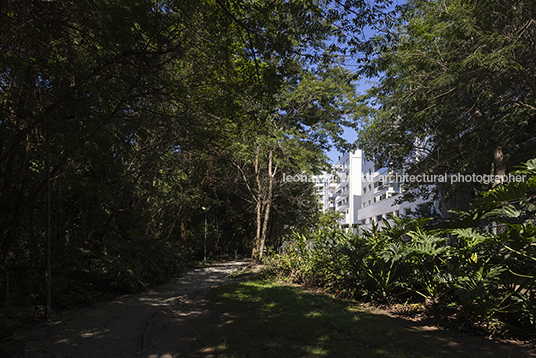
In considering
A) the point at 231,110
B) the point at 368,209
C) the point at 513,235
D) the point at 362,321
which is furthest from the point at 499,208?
the point at 368,209

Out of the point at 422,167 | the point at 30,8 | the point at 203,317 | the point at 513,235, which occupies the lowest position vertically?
the point at 203,317

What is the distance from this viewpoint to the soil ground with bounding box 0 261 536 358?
16.5 ft

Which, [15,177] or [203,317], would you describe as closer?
[203,317]

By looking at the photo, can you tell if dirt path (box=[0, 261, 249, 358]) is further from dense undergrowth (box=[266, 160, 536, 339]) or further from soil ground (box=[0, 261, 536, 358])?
dense undergrowth (box=[266, 160, 536, 339])

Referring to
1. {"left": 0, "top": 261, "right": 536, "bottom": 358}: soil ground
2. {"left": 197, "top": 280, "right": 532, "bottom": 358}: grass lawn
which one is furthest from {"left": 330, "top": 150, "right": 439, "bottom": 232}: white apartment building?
{"left": 0, "top": 261, "right": 536, "bottom": 358}: soil ground

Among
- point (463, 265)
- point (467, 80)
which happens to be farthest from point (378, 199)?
point (463, 265)

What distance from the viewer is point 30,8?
19.2 feet

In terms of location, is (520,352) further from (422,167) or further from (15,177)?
(422,167)

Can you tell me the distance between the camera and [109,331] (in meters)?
6.13

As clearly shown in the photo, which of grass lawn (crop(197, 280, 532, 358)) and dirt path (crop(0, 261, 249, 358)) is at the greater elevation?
grass lawn (crop(197, 280, 532, 358))

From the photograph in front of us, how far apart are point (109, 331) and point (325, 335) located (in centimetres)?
375

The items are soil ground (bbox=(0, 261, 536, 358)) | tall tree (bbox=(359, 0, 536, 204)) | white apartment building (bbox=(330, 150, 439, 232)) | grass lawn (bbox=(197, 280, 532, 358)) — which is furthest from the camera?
white apartment building (bbox=(330, 150, 439, 232))

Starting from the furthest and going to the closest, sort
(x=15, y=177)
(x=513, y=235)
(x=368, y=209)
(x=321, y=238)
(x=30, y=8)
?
(x=368, y=209), (x=321, y=238), (x=15, y=177), (x=30, y=8), (x=513, y=235)

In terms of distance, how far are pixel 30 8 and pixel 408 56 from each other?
9.63 metres
